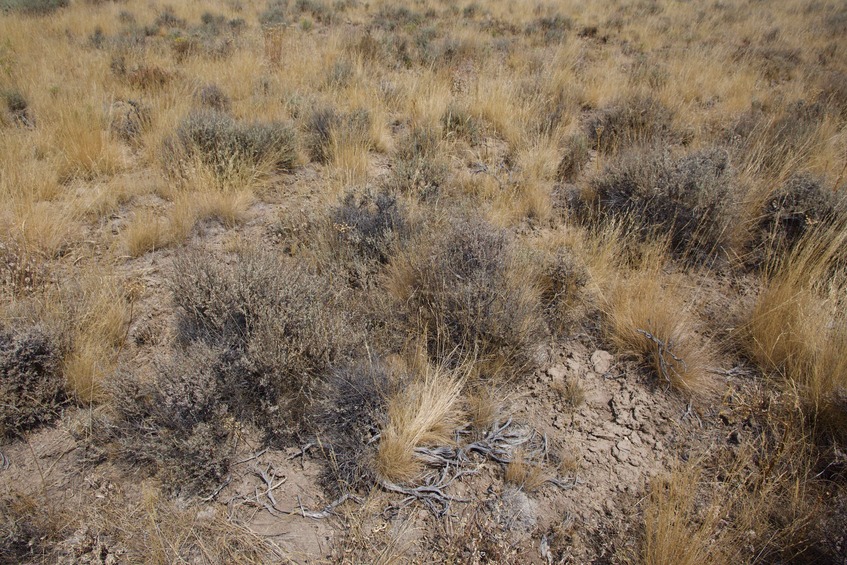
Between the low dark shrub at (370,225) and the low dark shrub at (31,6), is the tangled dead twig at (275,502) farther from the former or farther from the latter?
the low dark shrub at (31,6)

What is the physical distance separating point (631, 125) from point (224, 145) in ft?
15.2

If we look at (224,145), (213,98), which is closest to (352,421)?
(224,145)

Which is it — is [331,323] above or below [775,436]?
above

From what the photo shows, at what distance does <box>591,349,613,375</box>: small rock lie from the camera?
2967 mm

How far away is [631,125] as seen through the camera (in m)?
5.61

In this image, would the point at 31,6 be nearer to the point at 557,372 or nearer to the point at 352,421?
the point at 352,421

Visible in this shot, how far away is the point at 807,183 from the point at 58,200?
21.4 ft

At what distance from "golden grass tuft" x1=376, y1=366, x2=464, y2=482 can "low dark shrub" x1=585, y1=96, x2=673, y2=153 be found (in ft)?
13.1

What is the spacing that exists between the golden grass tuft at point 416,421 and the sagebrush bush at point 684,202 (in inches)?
86.8

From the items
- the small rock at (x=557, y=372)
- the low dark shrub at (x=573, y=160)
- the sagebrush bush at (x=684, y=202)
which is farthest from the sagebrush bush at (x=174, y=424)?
the low dark shrub at (x=573, y=160)

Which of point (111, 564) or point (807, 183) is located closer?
point (111, 564)

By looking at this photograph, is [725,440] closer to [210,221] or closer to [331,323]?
[331,323]

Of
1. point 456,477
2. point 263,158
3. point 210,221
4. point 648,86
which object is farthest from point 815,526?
point 648,86

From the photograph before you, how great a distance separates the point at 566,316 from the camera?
323 centimetres
